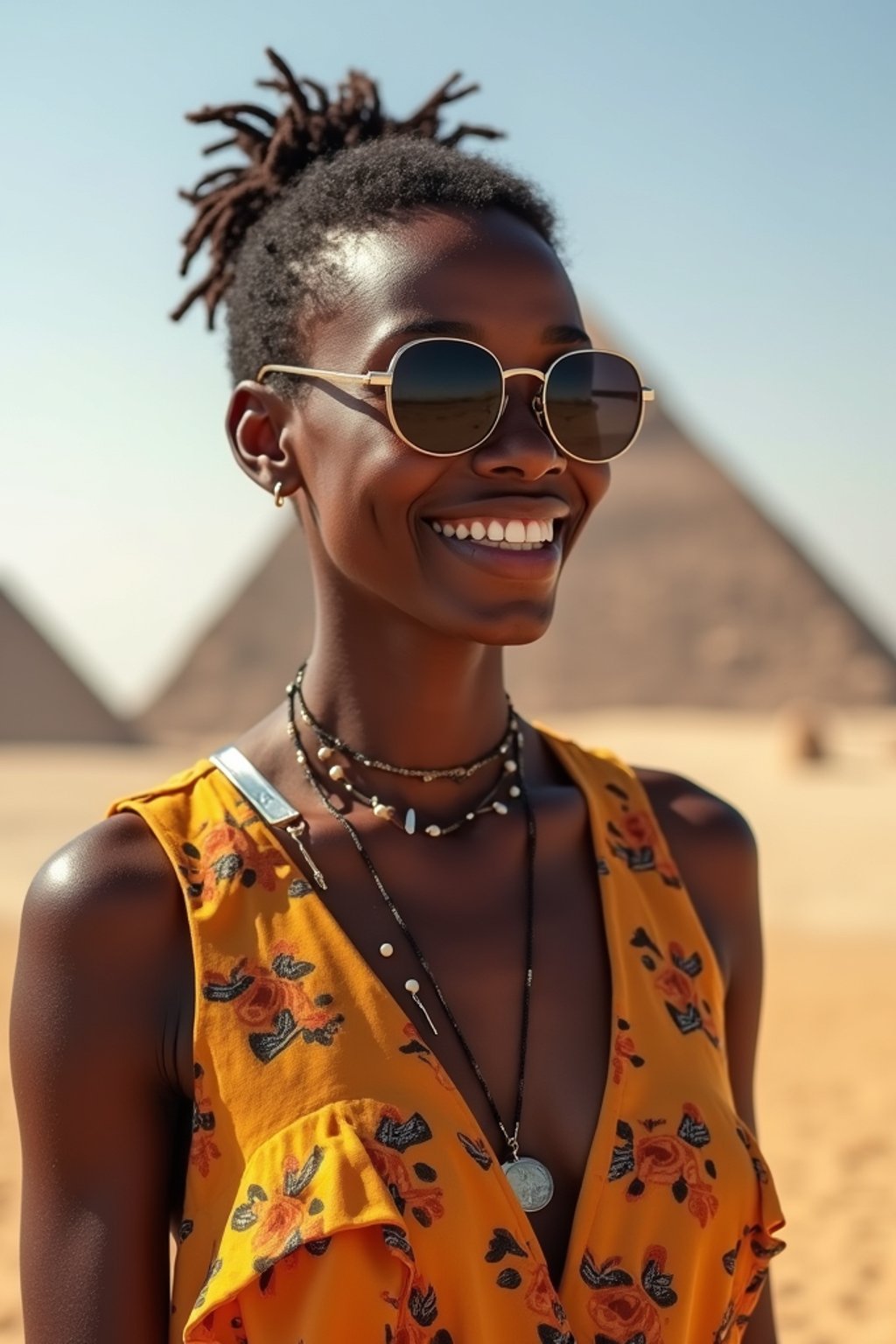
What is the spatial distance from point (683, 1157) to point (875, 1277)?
5067 mm

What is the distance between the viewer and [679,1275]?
1736 millimetres

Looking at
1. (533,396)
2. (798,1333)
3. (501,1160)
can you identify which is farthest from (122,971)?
(798,1333)

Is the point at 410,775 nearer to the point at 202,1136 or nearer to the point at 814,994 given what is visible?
the point at 202,1136

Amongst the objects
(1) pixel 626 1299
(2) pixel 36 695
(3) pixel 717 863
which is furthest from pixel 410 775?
(2) pixel 36 695

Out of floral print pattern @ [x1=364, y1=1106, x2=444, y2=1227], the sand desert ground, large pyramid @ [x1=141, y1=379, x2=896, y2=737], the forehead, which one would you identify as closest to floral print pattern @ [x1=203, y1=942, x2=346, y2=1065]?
floral print pattern @ [x1=364, y1=1106, x2=444, y2=1227]

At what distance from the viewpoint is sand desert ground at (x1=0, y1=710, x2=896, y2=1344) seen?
247 inches

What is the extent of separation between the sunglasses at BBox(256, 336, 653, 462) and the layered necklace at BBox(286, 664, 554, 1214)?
0.44 meters

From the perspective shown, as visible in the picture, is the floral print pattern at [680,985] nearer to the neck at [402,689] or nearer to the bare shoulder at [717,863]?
the bare shoulder at [717,863]

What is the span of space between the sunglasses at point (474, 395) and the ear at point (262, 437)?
0.09 m

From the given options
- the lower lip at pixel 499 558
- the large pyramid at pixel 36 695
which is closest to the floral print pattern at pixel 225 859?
the lower lip at pixel 499 558

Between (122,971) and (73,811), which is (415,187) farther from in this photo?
(73,811)

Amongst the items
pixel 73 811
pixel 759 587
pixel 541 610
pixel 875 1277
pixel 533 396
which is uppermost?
A: pixel 533 396

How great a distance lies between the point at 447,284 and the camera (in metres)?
1.82

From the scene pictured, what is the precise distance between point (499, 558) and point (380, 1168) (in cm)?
70
